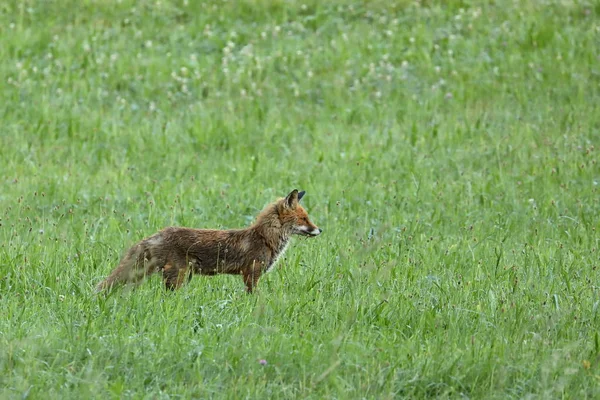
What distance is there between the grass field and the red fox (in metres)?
0.18

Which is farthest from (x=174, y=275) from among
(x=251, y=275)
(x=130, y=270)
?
(x=251, y=275)

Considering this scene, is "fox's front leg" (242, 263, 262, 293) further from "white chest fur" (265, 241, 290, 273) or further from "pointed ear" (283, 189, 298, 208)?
"pointed ear" (283, 189, 298, 208)

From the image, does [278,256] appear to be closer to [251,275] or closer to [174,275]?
[251,275]

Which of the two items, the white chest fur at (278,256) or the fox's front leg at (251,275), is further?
the white chest fur at (278,256)

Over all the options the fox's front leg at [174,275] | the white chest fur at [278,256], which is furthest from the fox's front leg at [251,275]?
the fox's front leg at [174,275]

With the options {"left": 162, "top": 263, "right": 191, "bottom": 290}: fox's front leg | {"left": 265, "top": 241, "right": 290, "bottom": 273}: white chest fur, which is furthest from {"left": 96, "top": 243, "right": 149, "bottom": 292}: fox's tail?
{"left": 265, "top": 241, "right": 290, "bottom": 273}: white chest fur

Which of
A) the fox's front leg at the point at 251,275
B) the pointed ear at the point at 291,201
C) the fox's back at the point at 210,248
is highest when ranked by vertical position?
the pointed ear at the point at 291,201

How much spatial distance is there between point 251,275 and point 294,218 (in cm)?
92

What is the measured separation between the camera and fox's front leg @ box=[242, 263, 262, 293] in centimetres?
835

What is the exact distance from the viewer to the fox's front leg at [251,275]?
8.35 m

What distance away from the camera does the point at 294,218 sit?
9.09 meters

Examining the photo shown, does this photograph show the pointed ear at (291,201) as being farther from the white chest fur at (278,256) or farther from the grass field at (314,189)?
the grass field at (314,189)

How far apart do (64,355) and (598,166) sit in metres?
8.95

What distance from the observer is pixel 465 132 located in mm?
14562
